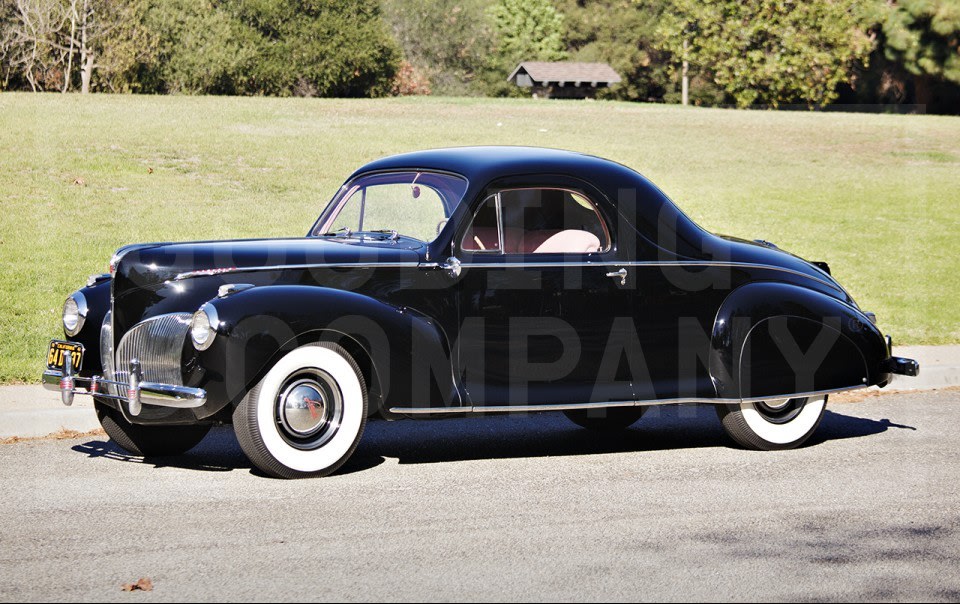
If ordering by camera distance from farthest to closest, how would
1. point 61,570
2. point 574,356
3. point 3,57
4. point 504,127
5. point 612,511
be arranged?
point 3,57
point 504,127
point 574,356
point 612,511
point 61,570

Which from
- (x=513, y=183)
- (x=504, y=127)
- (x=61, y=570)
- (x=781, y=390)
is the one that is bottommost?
(x=61, y=570)

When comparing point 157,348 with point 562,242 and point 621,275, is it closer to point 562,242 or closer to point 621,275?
point 562,242

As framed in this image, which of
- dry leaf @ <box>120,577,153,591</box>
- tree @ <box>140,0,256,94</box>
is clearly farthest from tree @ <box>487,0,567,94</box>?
dry leaf @ <box>120,577,153,591</box>

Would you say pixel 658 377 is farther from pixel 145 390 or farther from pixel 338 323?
pixel 145 390

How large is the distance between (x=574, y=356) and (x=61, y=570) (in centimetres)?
335

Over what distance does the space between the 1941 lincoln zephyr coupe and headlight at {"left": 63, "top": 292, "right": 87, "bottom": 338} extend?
0.01 m

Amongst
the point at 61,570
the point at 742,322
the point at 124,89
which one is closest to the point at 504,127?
the point at 124,89

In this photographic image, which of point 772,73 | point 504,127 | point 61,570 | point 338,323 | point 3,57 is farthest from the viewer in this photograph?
point 772,73

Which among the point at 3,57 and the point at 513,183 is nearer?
the point at 513,183

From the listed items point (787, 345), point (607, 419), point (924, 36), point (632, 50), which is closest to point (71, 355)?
point (607, 419)

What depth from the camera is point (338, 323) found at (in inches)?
268

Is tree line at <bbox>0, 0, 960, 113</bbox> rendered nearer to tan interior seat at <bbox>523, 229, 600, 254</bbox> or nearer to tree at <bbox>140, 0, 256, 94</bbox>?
tree at <bbox>140, 0, 256, 94</bbox>

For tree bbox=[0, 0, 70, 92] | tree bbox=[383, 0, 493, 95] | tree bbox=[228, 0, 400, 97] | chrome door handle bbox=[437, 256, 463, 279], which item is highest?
tree bbox=[383, 0, 493, 95]

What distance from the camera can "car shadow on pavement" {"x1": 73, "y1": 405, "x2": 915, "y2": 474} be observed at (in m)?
7.66
